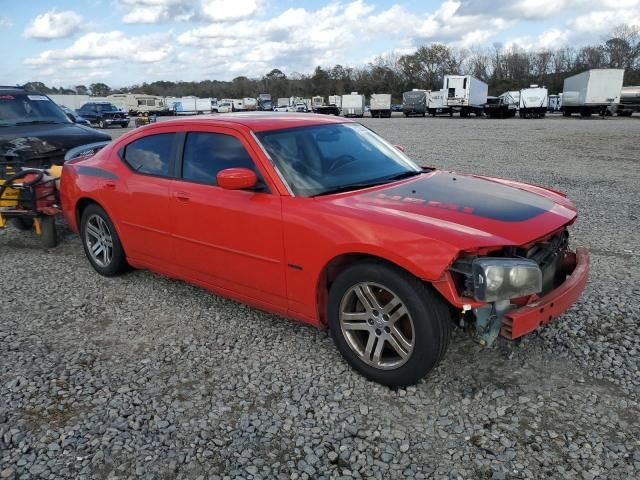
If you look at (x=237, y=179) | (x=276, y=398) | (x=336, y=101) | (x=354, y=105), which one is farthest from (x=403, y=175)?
(x=336, y=101)

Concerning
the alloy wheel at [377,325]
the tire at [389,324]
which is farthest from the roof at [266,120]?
the alloy wheel at [377,325]

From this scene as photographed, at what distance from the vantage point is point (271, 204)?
3430 millimetres

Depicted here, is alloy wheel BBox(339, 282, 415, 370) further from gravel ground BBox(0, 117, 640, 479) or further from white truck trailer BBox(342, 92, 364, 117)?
white truck trailer BBox(342, 92, 364, 117)

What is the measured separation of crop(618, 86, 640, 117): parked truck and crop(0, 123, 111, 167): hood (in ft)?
127

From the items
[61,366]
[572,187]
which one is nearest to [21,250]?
[61,366]

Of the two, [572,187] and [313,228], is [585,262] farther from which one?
[572,187]

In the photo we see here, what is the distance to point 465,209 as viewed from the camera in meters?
3.15

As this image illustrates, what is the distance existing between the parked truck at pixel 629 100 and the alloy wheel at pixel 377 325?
133 feet

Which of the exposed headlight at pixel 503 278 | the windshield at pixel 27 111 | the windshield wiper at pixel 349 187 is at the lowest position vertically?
the exposed headlight at pixel 503 278

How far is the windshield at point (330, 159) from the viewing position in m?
3.55

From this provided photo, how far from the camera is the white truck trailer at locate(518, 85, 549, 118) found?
3872 centimetres

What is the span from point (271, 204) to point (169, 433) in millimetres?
1531

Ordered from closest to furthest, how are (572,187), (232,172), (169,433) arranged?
(169,433) < (232,172) < (572,187)

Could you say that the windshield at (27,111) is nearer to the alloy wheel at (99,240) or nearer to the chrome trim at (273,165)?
the alloy wheel at (99,240)
